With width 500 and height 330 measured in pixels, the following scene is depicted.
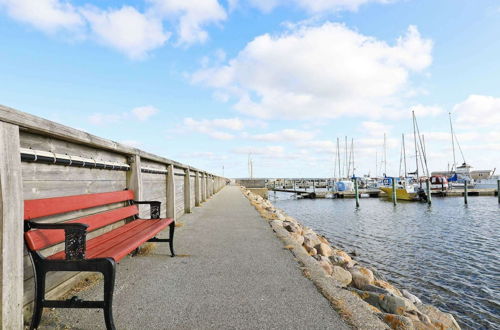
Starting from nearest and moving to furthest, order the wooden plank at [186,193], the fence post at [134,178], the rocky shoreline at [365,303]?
the rocky shoreline at [365,303] → the fence post at [134,178] → the wooden plank at [186,193]

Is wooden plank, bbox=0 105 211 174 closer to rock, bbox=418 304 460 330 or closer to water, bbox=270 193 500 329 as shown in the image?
rock, bbox=418 304 460 330

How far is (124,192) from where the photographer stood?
14.1ft

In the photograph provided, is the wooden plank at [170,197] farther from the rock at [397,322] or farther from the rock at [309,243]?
the rock at [397,322]

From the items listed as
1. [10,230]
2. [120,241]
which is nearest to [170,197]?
[120,241]

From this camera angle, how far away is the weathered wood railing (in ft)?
6.42

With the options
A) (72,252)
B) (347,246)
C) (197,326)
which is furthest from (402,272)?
(72,252)

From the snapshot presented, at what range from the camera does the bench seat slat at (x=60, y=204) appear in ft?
7.45

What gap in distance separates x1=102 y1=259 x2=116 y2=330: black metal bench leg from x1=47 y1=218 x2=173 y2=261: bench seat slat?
22 centimetres

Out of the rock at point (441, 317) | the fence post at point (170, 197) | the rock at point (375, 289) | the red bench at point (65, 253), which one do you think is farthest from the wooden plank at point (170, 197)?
the rock at point (441, 317)

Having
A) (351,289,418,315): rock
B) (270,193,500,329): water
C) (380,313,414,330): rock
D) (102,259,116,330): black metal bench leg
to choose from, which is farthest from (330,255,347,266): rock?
(102,259,116,330): black metal bench leg

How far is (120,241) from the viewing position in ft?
9.87

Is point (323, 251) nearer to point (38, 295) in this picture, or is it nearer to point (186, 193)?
point (186, 193)

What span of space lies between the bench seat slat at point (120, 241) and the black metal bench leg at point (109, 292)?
0.72ft

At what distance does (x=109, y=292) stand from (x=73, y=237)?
1.64ft
